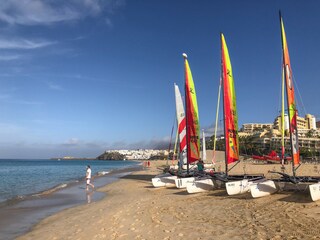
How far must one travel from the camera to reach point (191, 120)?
73.7 feet

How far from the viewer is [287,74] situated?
619 inches

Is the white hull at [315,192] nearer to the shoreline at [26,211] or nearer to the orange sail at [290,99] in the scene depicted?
the orange sail at [290,99]

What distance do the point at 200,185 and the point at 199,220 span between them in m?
6.79

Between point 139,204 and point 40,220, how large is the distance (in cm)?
410

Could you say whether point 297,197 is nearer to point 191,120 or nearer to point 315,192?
point 315,192

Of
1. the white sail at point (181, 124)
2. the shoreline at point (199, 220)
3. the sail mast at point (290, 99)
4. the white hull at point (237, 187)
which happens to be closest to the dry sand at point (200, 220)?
the shoreline at point (199, 220)

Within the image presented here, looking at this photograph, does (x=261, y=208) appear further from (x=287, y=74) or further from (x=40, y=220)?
(x=40, y=220)

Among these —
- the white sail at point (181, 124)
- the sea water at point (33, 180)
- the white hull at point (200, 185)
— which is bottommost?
the sea water at point (33, 180)

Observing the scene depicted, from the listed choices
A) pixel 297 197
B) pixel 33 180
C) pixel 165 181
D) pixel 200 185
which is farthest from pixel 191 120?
pixel 33 180

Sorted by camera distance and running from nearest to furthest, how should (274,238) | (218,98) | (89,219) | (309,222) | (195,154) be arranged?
(274,238)
(309,222)
(89,219)
(195,154)
(218,98)

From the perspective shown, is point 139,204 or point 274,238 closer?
point 274,238

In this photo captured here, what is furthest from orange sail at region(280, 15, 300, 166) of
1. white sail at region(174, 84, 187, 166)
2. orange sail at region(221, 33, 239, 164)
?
white sail at region(174, 84, 187, 166)

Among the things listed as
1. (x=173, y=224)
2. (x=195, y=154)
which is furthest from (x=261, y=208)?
(x=195, y=154)

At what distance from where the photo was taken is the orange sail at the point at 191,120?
22141 millimetres
